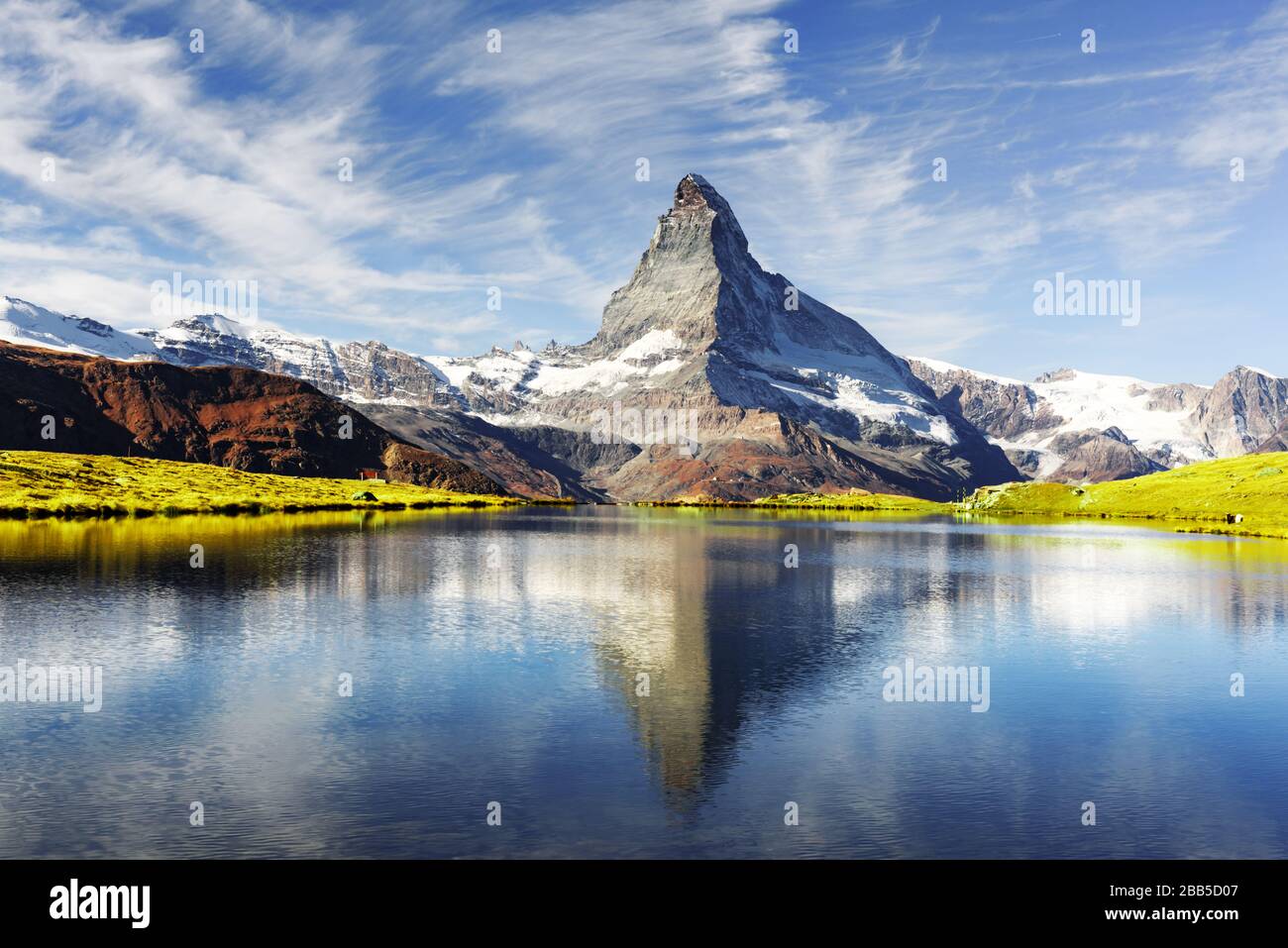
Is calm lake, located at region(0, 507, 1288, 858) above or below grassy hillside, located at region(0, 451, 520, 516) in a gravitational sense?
below

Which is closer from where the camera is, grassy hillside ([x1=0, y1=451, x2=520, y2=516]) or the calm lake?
the calm lake

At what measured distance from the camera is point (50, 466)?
18100 centimetres

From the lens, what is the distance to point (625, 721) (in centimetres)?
3441

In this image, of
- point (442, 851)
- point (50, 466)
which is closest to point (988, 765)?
point (442, 851)

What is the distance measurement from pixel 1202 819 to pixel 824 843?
430 inches

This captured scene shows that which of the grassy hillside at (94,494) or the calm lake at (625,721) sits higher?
the grassy hillside at (94,494)

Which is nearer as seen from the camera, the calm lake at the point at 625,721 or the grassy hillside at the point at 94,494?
the calm lake at the point at 625,721

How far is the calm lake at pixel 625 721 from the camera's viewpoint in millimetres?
23672

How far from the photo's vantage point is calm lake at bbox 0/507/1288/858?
77.7ft

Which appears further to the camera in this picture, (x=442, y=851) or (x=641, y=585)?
(x=641, y=585)

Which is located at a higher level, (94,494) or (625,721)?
(94,494)

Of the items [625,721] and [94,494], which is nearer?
[625,721]
